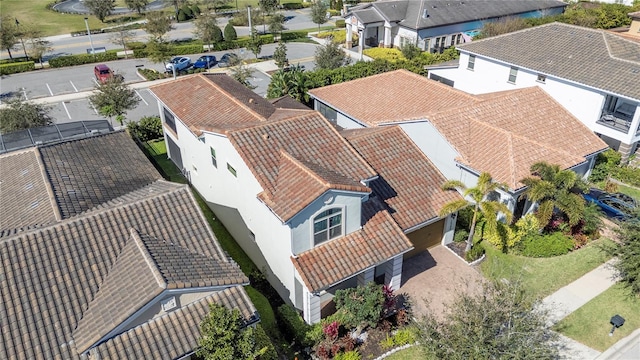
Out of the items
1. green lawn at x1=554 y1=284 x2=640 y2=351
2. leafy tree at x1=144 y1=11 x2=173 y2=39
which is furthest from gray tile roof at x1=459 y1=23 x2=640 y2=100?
leafy tree at x1=144 y1=11 x2=173 y2=39

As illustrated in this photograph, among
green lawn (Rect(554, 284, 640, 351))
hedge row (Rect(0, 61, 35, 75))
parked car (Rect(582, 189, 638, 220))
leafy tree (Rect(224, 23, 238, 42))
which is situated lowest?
green lawn (Rect(554, 284, 640, 351))

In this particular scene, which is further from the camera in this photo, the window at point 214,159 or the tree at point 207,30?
the tree at point 207,30

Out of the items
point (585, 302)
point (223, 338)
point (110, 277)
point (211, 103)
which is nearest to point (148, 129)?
→ point (211, 103)

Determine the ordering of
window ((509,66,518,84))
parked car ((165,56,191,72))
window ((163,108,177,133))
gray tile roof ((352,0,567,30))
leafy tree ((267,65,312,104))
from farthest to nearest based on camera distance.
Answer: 1. gray tile roof ((352,0,567,30))
2. parked car ((165,56,191,72))
3. leafy tree ((267,65,312,104))
4. window ((509,66,518,84))
5. window ((163,108,177,133))

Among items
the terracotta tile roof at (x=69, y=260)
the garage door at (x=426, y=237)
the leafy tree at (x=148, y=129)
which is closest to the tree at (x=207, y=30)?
the leafy tree at (x=148, y=129)

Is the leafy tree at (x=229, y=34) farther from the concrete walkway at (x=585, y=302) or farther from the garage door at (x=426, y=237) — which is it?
the concrete walkway at (x=585, y=302)

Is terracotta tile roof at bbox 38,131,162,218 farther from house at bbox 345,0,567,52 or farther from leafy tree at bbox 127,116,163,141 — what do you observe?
house at bbox 345,0,567,52
